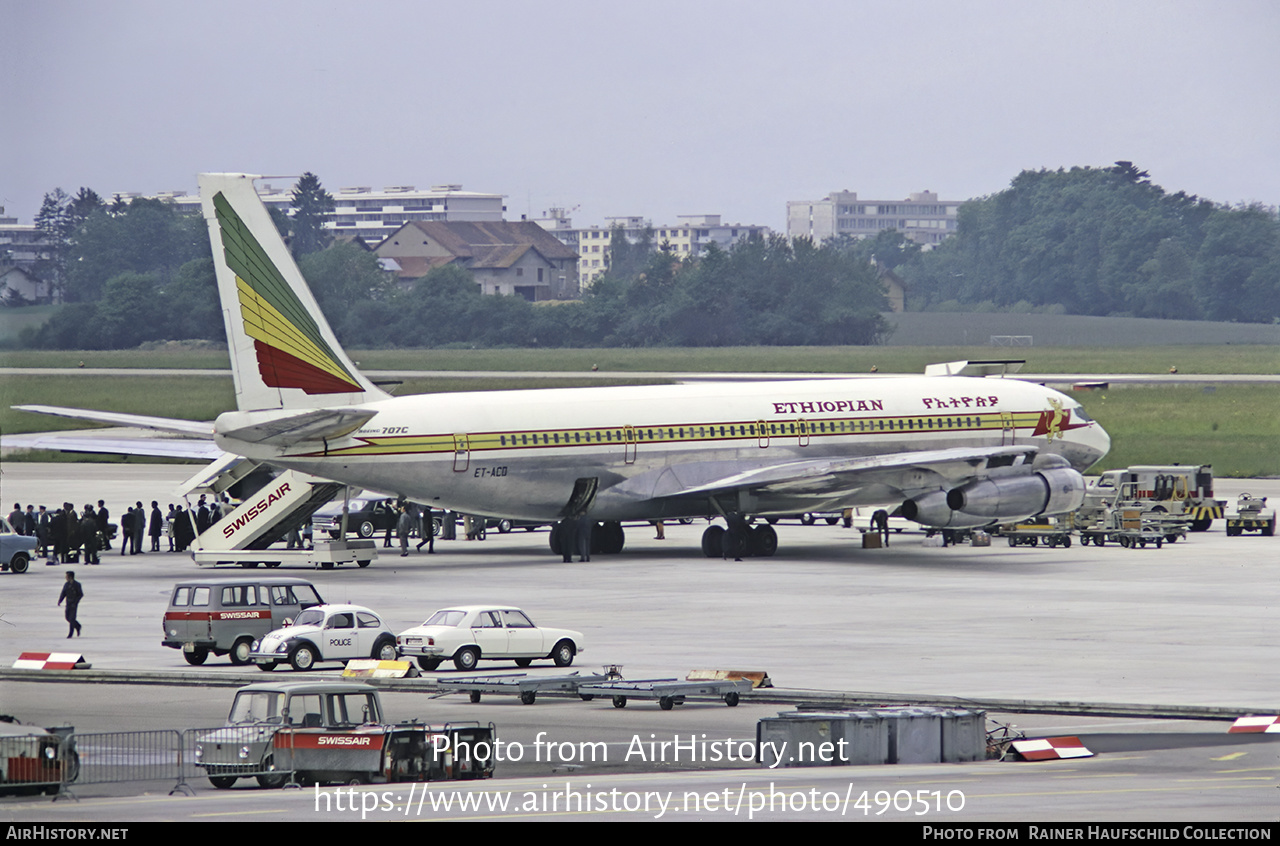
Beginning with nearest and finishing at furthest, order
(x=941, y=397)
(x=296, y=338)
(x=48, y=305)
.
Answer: (x=296, y=338) < (x=941, y=397) < (x=48, y=305)

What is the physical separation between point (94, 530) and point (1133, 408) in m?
79.9

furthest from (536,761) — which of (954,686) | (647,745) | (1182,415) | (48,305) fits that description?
(1182,415)

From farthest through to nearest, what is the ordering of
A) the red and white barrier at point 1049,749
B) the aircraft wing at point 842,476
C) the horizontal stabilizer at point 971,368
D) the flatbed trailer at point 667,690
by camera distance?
the horizontal stabilizer at point 971,368 → the aircraft wing at point 842,476 → the flatbed trailer at point 667,690 → the red and white barrier at point 1049,749

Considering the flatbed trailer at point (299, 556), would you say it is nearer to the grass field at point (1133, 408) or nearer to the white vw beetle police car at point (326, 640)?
the white vw beetle police car at point (326, 640)

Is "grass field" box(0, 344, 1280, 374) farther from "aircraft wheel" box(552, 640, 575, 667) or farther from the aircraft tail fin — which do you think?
"aircraft wheel" box(552, 640, 575, 667)

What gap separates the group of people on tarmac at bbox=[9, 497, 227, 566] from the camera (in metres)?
58.1

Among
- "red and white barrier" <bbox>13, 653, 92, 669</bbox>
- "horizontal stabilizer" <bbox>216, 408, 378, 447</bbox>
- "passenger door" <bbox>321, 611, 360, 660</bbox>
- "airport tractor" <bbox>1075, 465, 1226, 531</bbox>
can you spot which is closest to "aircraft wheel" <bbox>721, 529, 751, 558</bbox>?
"horizontal stabilizer" <bbox>216, 408, 378, 447</bbox>

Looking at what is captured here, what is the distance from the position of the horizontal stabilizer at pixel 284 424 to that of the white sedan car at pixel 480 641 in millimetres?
16106

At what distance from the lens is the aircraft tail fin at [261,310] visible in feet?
167

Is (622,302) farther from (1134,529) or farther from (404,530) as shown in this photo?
(1134,529)

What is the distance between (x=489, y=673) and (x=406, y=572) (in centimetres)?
1994

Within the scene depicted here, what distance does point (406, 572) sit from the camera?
54344mm

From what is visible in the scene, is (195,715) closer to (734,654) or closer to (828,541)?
(734,654)

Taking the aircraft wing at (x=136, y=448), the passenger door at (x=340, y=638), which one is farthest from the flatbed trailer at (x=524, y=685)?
the aircraft wing at (x=136, y=448)
